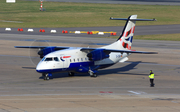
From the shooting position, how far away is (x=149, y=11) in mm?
122312

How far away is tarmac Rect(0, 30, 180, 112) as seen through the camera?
776 inches

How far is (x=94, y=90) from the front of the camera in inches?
979

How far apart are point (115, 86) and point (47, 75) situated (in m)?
6.50

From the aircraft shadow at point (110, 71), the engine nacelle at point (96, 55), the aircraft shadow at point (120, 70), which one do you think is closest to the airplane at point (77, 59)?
the engine nacelle at point (96, 55)

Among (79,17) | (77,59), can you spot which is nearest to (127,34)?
(77,59)

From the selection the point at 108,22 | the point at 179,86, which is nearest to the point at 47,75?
the point at 179,86

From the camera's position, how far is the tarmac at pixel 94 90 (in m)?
19.7

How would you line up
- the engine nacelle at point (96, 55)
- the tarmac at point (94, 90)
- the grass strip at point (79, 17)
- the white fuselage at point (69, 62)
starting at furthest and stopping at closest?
the grass strip at point (79, 17) → the engine nacelle at point (96, 55) → the white fuselage at point (69, 62) → the tarmac at point (94, 90)

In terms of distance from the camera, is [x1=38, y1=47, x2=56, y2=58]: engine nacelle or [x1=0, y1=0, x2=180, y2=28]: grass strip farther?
[x1=0, y1=0, x2=180, y2=28]: grass strip

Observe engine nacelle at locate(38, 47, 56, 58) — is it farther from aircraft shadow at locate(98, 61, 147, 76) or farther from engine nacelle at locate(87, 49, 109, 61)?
aircraft shadow at locate(98, 61, 147, 76)

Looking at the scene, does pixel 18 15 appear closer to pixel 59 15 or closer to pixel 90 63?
pixel 59 15

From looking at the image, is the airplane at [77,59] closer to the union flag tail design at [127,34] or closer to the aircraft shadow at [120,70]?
the union flag tail design at [127,34]

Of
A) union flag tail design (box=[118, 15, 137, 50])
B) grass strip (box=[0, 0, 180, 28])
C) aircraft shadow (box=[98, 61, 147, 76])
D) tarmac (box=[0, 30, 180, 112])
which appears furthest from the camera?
grass strip (box=[0, 0, 180, 28])

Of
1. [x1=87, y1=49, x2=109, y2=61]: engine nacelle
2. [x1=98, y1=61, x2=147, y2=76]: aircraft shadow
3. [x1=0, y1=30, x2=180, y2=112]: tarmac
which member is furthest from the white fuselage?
[x1=98, y1=61, x2=147, y2=76]: aircraft shadow
